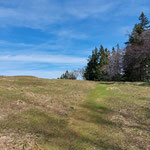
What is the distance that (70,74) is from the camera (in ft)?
228

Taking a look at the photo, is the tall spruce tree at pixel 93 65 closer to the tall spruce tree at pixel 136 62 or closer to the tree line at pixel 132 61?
the tree line at pixel 132 61

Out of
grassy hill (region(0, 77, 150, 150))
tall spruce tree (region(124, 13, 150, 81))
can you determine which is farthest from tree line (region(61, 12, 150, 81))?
grassy hill (region(0, 77, 150, 150))

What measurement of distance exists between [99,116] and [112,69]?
2837cm

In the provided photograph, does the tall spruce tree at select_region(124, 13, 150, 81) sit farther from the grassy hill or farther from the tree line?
the grassy hill


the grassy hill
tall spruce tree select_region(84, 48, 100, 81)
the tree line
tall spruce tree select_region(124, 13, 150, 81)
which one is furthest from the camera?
tall spruce tree select_region(84, 48, 100, 81)

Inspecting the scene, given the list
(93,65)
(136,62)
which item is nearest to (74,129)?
(136,62)

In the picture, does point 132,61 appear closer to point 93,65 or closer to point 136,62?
point 136,62

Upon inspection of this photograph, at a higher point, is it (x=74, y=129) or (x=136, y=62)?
(x=136, y=62)

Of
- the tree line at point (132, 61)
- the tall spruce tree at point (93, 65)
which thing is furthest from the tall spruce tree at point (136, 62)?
the tall spruce tree at point (93, 65)

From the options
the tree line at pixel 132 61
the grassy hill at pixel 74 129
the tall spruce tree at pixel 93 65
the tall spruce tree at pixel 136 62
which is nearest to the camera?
the grassy hill at pixel 74 129

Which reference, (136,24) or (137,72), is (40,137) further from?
(136,24)

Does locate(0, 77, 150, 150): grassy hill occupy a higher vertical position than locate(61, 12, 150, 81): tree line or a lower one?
lower

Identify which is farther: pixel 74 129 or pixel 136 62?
pixel 136 62

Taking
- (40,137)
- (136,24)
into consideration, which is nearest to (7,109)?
(40,137)
